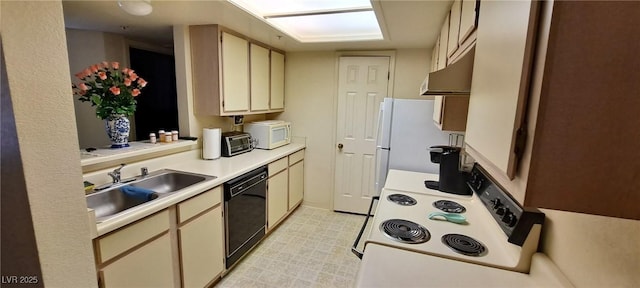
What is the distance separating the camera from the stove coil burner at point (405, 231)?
136 centimetres

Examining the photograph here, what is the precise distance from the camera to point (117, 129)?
201 centimetres

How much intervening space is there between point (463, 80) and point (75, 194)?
4.32 feet

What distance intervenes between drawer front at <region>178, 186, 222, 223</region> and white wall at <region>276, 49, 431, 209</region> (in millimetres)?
1801

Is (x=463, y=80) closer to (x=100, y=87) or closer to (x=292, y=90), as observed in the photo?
(x=100, y=87)

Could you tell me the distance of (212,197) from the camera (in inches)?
78.9

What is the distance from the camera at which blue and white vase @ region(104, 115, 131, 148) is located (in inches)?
78.8

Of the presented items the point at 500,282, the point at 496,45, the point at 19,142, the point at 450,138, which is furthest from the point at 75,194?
the point at 450,138

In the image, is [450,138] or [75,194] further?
[450,138]

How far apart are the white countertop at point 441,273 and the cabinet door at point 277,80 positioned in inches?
99.4

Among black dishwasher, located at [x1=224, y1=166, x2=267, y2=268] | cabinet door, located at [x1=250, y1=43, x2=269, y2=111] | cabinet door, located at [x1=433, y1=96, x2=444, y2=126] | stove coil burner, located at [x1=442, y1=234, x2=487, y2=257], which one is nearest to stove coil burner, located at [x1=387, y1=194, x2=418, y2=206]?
stove coil burner, located at [x1=442, y1=234, x2=487, y2=257]

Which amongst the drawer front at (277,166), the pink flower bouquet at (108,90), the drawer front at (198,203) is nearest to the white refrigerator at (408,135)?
the drawer front at (277,166)

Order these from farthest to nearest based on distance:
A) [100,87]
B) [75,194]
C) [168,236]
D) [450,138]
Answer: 1. [450,138]
2. [100,87]
3. [168,236]
4. [75,194]

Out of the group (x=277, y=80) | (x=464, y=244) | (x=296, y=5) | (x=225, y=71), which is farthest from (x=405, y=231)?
(x=277, y=80)

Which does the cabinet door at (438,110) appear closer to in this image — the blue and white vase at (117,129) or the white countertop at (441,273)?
the white countertop at (441,273)
